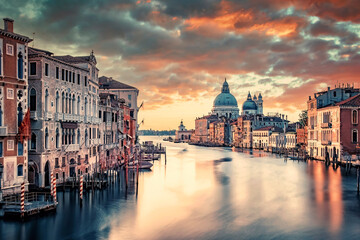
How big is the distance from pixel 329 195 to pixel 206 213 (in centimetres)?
1016

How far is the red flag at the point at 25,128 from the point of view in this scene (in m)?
22.0

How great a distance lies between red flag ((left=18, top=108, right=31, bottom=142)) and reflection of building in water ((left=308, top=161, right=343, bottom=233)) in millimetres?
15916

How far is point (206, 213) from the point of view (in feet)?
72.2

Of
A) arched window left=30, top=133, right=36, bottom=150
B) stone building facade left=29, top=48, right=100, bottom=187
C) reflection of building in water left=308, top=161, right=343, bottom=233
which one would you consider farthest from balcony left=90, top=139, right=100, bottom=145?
reflection of building in water left=308, top=161, right=343, bottom=233

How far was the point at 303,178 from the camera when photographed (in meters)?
36.6

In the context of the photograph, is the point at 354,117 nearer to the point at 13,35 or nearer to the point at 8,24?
the point at 13,35

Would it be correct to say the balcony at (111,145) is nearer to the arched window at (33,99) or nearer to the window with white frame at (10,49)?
the arched window at (33,99)

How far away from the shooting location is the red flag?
22.0 metres

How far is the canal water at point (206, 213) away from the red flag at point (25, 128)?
13.6 feet

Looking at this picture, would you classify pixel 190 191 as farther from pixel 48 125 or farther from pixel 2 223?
pixel 2 223

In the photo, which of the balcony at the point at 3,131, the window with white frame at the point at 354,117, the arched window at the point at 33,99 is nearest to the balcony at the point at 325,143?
the window with white frame at the point at 354,117

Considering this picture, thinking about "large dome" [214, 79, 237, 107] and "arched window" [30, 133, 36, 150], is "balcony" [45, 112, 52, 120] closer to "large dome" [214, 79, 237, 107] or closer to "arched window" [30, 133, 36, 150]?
"arched window" [30, 133, 36, 150]

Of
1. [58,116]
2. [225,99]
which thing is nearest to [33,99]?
[58,116]

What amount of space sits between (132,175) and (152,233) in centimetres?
1879
